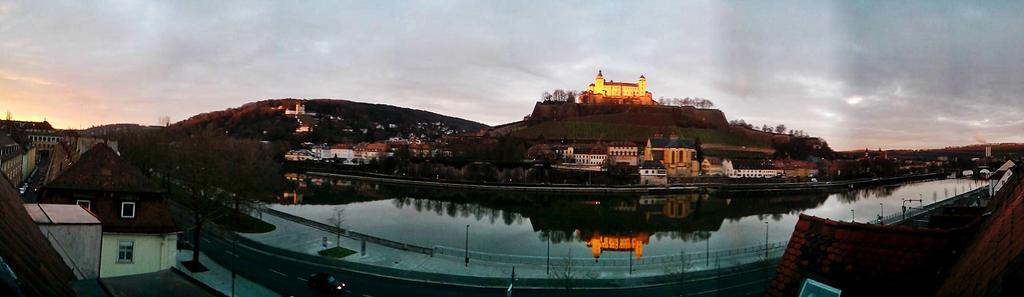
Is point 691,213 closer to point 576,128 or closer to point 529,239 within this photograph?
point 529,239

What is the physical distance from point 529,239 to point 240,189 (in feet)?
41.7

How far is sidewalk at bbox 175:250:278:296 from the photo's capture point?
1250 cm

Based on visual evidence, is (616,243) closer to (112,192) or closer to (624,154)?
(112,192)

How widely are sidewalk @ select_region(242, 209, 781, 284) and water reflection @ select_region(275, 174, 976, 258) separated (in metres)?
4.19

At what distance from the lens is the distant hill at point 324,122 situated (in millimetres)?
108588

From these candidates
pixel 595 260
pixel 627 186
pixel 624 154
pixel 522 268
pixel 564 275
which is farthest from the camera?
pixel 624 154

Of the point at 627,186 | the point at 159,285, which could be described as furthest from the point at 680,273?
the point at 627,186

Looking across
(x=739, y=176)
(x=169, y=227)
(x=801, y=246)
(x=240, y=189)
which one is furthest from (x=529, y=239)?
(x=739, y=176)

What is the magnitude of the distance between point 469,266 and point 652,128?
87.2 meters

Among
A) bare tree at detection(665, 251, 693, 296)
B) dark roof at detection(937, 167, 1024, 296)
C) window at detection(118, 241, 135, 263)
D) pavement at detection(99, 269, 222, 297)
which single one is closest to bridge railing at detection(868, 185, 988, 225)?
bare tree at detection(665, 251, 693, 296)

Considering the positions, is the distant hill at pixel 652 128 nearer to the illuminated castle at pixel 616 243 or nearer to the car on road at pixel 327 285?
the illuminated castle at pixel 616 243

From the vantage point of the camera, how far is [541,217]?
35.3 m

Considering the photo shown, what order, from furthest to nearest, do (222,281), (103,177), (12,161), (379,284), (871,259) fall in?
(12,161) → (379,284) → (222,281) → (103,177) → (871,259)

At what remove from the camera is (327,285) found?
12.7 meters
